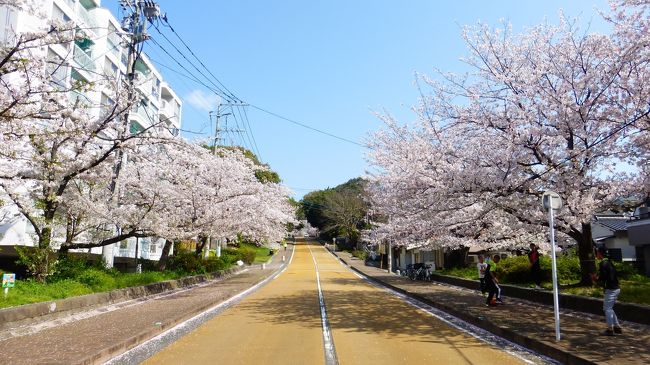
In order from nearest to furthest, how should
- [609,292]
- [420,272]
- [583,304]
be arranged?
[609,292], [583,304], [420,272]

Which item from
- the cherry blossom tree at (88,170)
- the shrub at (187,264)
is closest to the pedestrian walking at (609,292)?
the cherry blossom tree at (88,170)

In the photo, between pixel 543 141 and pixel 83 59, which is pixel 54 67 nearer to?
pixel 543 141

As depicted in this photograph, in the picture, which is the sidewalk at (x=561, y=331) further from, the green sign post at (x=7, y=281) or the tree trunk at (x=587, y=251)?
the green sign post at (x=7, y=281)

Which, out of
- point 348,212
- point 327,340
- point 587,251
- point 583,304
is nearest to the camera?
point 327,340

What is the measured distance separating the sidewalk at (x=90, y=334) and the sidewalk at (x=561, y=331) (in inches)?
273

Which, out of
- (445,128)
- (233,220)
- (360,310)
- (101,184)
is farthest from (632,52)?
(233,220)

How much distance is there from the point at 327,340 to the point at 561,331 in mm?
4464

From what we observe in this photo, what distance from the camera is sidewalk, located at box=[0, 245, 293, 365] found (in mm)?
6990

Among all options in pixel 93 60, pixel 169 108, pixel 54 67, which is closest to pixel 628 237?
pixel 54 67

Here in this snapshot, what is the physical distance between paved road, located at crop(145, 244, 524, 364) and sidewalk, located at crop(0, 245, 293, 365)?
780mm

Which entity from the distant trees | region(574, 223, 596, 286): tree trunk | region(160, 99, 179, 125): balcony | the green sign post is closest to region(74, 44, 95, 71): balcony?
region(160, 99, 179, 125): balcony

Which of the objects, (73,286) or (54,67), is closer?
(54,67)

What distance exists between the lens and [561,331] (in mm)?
9000

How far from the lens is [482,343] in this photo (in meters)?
8.60
